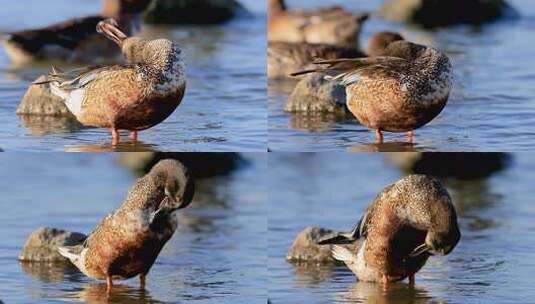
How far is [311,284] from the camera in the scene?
1233 centimetres

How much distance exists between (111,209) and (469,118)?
334 cm

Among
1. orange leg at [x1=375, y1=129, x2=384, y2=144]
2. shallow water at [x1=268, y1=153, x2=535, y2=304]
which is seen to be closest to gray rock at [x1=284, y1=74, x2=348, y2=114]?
shallow water at [x1=268, y1=153, x2=535, y2=304]

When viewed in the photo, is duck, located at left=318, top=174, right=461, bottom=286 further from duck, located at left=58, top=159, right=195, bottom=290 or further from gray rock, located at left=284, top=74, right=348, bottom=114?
gray rock, located at left=284, top=74, right=348, bottom=114

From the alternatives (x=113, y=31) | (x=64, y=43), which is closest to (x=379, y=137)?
(x=113, y=31)

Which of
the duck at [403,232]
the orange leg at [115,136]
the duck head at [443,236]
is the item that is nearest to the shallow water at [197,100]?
the orange leg at [115,136]

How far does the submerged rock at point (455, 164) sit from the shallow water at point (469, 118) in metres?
0.90

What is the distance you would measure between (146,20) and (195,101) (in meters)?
5.68

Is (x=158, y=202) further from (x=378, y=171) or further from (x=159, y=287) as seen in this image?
(x=378, y=171)

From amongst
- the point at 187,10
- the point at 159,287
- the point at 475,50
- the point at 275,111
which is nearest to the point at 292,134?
the point at 275,111

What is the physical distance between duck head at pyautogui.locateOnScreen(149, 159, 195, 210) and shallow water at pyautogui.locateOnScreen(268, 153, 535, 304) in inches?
42.1

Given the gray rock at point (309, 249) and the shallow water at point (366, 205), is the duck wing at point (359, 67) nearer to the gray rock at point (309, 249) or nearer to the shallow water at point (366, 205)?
the gray rock at point (309, 249)

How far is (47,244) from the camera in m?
13.1

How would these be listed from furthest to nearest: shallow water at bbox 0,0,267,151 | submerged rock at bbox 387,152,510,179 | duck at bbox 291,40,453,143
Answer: submerged rock at bbox 387,152,510,179
shallow water at bbox 0,0,267,151
duck at bbox 291,40,453,143

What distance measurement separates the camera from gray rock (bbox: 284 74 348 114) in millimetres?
14672
